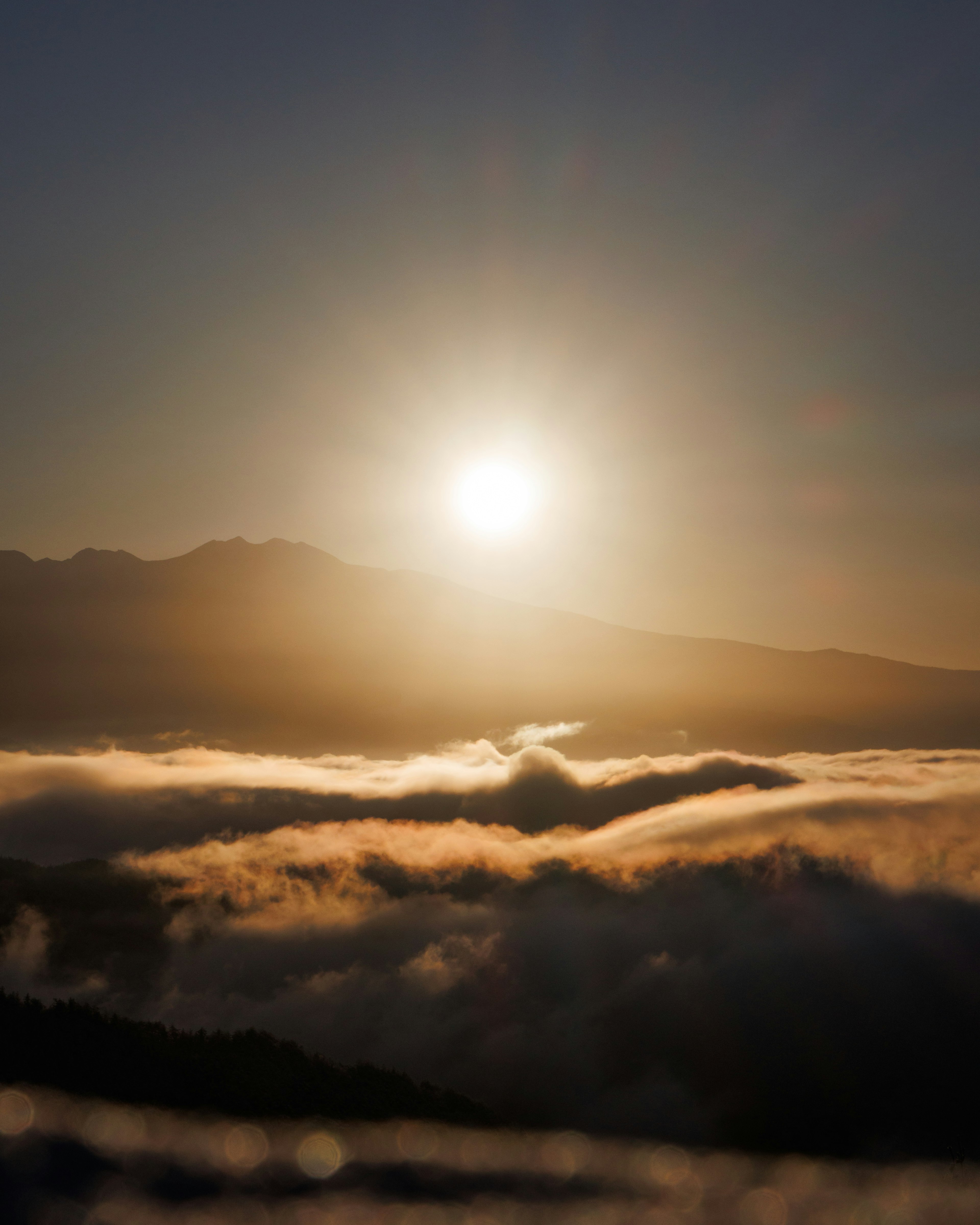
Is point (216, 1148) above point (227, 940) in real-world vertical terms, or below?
above

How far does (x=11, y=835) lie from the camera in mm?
196125

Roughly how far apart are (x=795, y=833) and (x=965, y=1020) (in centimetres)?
4055

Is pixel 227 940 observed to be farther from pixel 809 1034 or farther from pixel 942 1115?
pixel 942 1115

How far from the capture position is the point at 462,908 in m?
147

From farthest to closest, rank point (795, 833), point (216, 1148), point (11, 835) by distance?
point (11, 835) < point (795, 833) < point (216, 1148)

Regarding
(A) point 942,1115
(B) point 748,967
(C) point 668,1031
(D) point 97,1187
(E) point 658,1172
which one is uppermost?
(D) point 97,1187

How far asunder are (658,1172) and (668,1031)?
110327 millimetres

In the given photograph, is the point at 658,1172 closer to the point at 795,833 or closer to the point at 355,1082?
the point at 355,1082

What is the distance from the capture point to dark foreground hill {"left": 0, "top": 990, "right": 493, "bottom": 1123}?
5684 centimetres

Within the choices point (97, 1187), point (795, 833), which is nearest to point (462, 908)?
point (795, 833)

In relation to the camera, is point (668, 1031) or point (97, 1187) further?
point (668, 1031)

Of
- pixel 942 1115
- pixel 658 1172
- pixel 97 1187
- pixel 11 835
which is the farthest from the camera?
pixel 11 835

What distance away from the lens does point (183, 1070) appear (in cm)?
6662

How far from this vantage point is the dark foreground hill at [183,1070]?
186 ft
